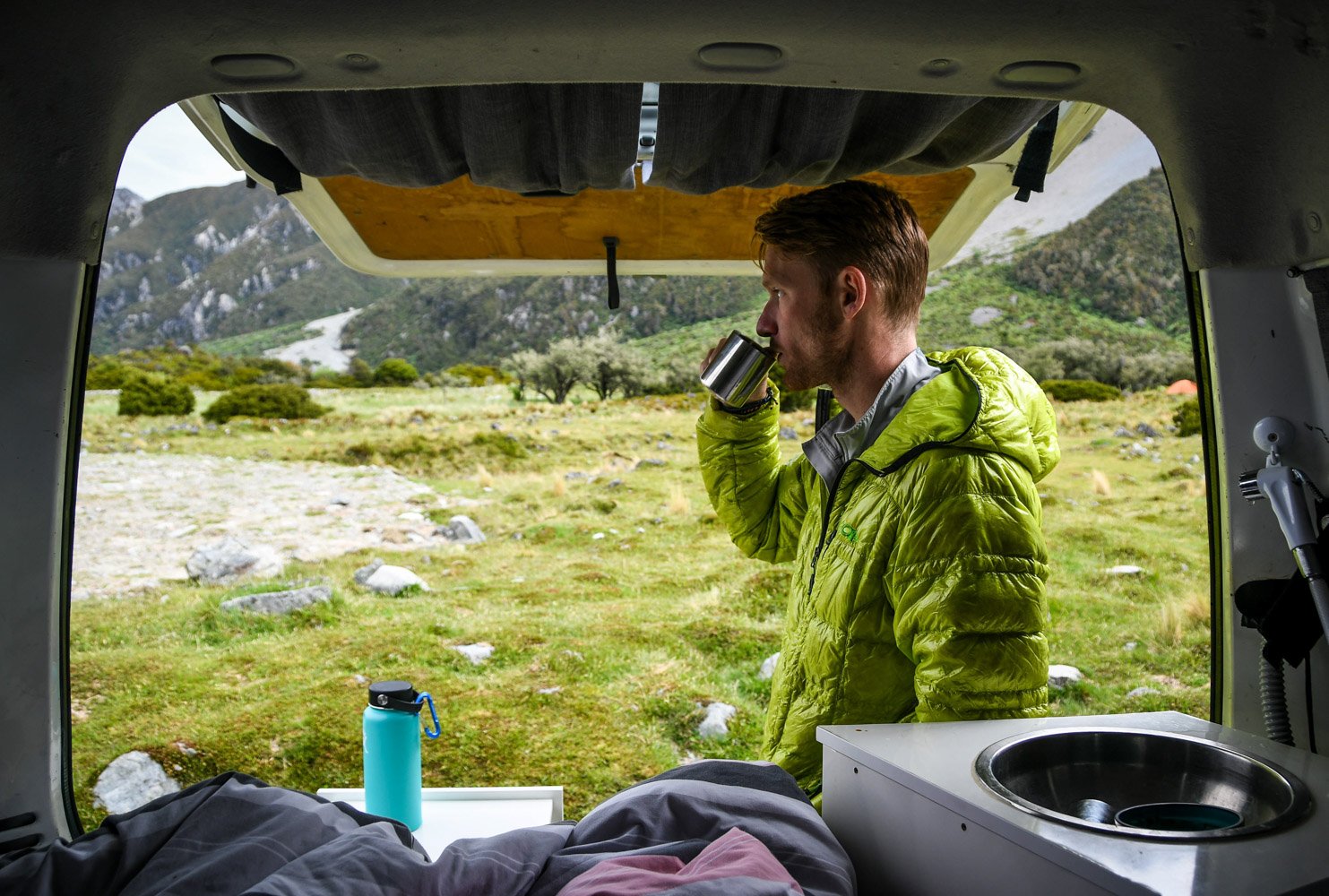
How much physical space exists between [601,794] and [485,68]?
471cm

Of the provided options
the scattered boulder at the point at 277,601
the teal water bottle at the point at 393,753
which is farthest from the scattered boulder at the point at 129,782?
the teal water bottle at the point at 393,753

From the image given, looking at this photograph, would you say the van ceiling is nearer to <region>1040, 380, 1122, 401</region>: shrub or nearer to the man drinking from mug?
the man drinking from mug

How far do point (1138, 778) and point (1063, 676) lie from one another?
16.5 feet

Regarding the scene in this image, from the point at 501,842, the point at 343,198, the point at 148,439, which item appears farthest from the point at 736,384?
the point at 148,439

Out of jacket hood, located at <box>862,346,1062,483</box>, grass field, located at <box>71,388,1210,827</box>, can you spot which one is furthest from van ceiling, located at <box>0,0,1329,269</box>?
grass field, located at <box>71,388,1210,827</box>

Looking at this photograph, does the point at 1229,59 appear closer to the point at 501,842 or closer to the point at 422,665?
the point at 501,842

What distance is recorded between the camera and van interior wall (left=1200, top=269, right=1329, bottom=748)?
3.40ft

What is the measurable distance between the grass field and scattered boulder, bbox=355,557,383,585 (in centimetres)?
7

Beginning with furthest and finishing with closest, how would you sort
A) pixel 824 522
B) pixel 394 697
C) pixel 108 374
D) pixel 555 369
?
pixel 555 369 → pixel 108 374 → pixel 394 697 → pixel 824 522

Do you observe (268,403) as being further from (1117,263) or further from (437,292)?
(1117,263)

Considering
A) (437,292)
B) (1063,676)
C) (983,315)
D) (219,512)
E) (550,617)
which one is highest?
(437,292)

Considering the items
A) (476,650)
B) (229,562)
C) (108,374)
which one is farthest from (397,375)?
(476,650)

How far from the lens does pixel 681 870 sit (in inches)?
26.5

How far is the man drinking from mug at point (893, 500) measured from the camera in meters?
1.01
